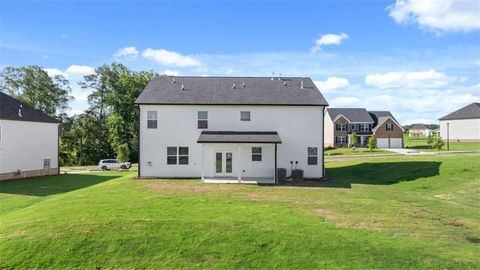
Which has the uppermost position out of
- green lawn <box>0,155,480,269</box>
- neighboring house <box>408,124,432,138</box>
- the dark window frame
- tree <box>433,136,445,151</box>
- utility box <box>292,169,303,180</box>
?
neighboring house <box>408,124,432,138</box>

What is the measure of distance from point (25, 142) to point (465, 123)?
235ft

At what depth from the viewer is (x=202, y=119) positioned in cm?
2638

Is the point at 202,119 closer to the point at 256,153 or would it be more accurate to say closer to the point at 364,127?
the point at 256,153

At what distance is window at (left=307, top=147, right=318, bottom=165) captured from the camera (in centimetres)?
2600

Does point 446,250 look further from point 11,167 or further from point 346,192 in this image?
point 11,167

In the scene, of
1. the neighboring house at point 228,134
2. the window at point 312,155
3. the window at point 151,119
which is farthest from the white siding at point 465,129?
the window at point 151,119

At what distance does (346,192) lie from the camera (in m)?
20.1

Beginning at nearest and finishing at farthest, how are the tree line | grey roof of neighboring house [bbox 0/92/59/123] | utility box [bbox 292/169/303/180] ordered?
utility box [bbox 292/169/303/180] → grey roof of neighboring house [bbox 0/92/59/123] → the tree line

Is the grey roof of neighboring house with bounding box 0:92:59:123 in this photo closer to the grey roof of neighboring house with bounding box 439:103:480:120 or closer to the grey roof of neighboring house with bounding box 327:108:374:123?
the grey roof of neighboring house with bounding box 327:108:374:123

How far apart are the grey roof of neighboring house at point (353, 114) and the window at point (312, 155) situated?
1760 inches

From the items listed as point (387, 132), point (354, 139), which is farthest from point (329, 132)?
point (387, 132)

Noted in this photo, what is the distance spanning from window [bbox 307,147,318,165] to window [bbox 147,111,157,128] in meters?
11.3

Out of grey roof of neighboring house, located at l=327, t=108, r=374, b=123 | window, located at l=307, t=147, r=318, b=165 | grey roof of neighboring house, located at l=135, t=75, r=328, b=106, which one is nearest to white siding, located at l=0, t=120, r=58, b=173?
grey roof of neighboring house, located at l=135, t=75, r=328, b=106

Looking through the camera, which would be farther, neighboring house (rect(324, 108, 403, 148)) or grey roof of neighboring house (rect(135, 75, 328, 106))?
neighboring house (rect(324, 108, 403, 148))
